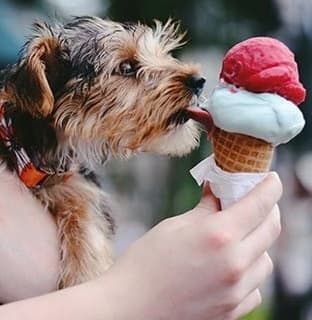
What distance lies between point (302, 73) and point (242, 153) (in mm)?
2850

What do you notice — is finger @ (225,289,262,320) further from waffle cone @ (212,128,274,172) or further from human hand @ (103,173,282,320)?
waffle cone @ (212,128,274,172)

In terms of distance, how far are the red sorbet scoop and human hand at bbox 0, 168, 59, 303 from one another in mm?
457

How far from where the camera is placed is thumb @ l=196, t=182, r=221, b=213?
46.9 inches

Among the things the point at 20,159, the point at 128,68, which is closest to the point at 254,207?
the point at 20,159

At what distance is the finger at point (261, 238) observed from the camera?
3.75ft

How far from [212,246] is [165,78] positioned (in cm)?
63

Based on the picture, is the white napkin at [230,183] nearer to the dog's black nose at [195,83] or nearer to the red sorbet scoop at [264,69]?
the red sorbet scoop at [264,69]

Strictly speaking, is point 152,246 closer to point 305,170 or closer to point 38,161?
point 38,161

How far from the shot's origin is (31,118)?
1.62 m

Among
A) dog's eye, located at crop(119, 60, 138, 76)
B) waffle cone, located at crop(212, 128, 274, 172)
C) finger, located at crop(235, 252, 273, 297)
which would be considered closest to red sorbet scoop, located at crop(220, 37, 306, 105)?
waffle cone, located at crop(212, 128, 274, 172)

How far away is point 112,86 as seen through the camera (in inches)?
68.5

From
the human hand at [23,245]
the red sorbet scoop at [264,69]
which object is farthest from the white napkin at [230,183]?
the human hand at [23,245]

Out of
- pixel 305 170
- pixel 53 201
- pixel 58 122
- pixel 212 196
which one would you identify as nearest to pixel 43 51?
pixel 58 122

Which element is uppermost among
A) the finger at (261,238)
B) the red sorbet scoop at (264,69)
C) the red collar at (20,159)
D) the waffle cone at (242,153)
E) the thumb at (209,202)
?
the red sorbet scoop at (264,69)
